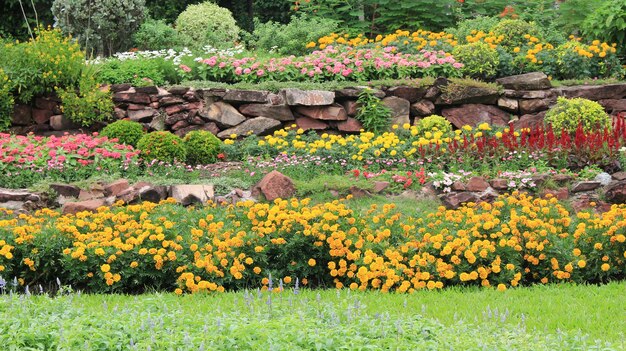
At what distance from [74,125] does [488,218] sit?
750 cm

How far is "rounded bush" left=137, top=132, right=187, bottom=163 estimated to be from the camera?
A: 423 inches

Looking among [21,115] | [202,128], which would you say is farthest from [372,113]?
[21,115]

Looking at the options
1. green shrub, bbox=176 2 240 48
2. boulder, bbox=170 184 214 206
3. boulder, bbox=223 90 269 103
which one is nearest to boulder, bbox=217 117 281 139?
boulder, bbox=223 90 269 103

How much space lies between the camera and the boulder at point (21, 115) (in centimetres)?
1247

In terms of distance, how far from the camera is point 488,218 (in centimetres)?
686

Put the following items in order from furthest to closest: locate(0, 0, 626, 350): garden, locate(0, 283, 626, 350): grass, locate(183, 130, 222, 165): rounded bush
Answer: locate(183, 130, 222, 165): rounded bush, locate(0, 0, 626, 350): garden, locate(0, 283, 626, 350): grass

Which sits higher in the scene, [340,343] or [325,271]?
[340,343]

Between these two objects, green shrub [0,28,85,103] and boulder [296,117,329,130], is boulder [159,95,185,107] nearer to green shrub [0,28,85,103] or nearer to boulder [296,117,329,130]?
green shrub [0,28,85,103]

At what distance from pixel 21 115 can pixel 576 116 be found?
25.7ft

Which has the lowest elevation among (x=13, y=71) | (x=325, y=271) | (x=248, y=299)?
(x=325, y=271)

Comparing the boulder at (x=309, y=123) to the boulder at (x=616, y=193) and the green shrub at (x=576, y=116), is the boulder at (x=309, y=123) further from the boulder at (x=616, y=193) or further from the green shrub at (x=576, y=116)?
the boulder at (x=616, y=193)

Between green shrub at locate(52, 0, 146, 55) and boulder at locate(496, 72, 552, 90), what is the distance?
6.68m

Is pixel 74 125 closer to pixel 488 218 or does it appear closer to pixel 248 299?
pixel 488 218

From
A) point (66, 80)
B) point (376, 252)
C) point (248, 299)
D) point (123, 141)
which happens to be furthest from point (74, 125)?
point (248, 299)
